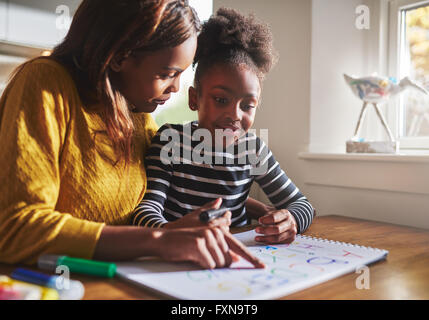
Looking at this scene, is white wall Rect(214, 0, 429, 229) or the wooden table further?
white wall Rect(214, 0, 429, 229)

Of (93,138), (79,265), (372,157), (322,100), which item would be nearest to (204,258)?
(79,265)

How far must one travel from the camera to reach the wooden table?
485 mm

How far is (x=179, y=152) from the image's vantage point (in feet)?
2.93

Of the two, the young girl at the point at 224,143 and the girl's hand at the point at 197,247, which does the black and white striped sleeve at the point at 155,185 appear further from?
the girl's hand at the point at 197,247

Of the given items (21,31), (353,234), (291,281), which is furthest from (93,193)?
(21,31)

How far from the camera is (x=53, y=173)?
60 centimetres

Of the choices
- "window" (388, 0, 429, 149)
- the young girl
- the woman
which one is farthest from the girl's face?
"window" (388, 0, 429, 149)

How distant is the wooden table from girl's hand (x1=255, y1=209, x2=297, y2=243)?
121 millimetres

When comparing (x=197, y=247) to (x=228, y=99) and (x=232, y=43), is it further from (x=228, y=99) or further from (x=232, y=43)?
(x=232, y=43)

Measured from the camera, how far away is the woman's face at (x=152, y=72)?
709 millimetres

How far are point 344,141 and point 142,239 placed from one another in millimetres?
989

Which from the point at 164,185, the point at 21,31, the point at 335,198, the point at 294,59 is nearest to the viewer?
the point at 164,185

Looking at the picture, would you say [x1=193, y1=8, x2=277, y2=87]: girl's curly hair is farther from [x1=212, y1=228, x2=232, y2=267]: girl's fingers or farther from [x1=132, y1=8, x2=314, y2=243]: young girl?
[x1=212, y1=228, x2=232, y2=267]: girl's fingers

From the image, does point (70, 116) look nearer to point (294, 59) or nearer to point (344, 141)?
point (294, 59)
